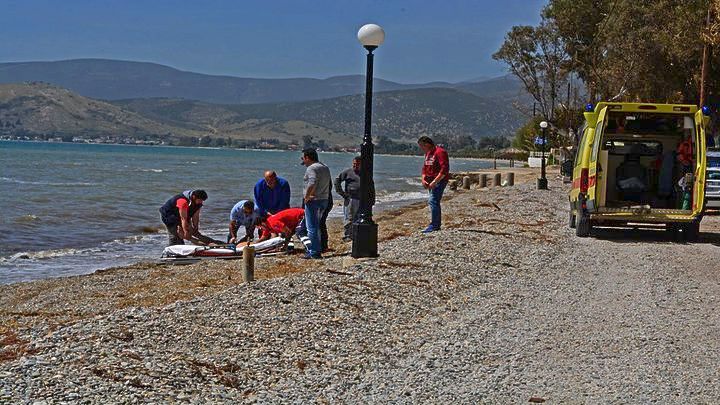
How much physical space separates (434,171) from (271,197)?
9.00ft

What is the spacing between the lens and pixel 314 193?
543 inches

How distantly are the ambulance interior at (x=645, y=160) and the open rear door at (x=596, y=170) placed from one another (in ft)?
0.24

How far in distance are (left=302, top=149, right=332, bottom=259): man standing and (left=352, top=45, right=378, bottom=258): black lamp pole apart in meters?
1.03

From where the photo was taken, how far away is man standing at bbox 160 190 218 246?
1562 centimetres

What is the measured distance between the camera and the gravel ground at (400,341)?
6.39 m

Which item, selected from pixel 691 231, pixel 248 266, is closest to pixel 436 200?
pixel 691 231

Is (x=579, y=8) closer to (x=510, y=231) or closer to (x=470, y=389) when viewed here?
(x=510, y=231)

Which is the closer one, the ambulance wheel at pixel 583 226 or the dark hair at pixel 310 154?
the dark hair at pixel 310 154

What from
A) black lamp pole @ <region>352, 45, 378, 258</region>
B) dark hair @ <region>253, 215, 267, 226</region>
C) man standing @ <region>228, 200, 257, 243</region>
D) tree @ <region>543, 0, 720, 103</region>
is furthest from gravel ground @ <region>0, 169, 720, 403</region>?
tree @ <region>543, 0, 720, 103</region>

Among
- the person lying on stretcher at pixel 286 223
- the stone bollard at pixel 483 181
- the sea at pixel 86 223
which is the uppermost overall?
the person lying on stretcher at pixel 286 223

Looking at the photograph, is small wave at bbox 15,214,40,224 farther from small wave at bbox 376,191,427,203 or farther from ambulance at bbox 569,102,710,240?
small wave at bbox 376,191,427,203

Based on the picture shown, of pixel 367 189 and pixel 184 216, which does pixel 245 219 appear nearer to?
pixel 184 216

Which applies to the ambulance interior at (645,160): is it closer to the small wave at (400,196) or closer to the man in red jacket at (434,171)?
the man in red jacket at (434,171)

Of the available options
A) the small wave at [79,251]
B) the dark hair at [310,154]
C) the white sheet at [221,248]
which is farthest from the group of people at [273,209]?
the small wave at [79,251]
